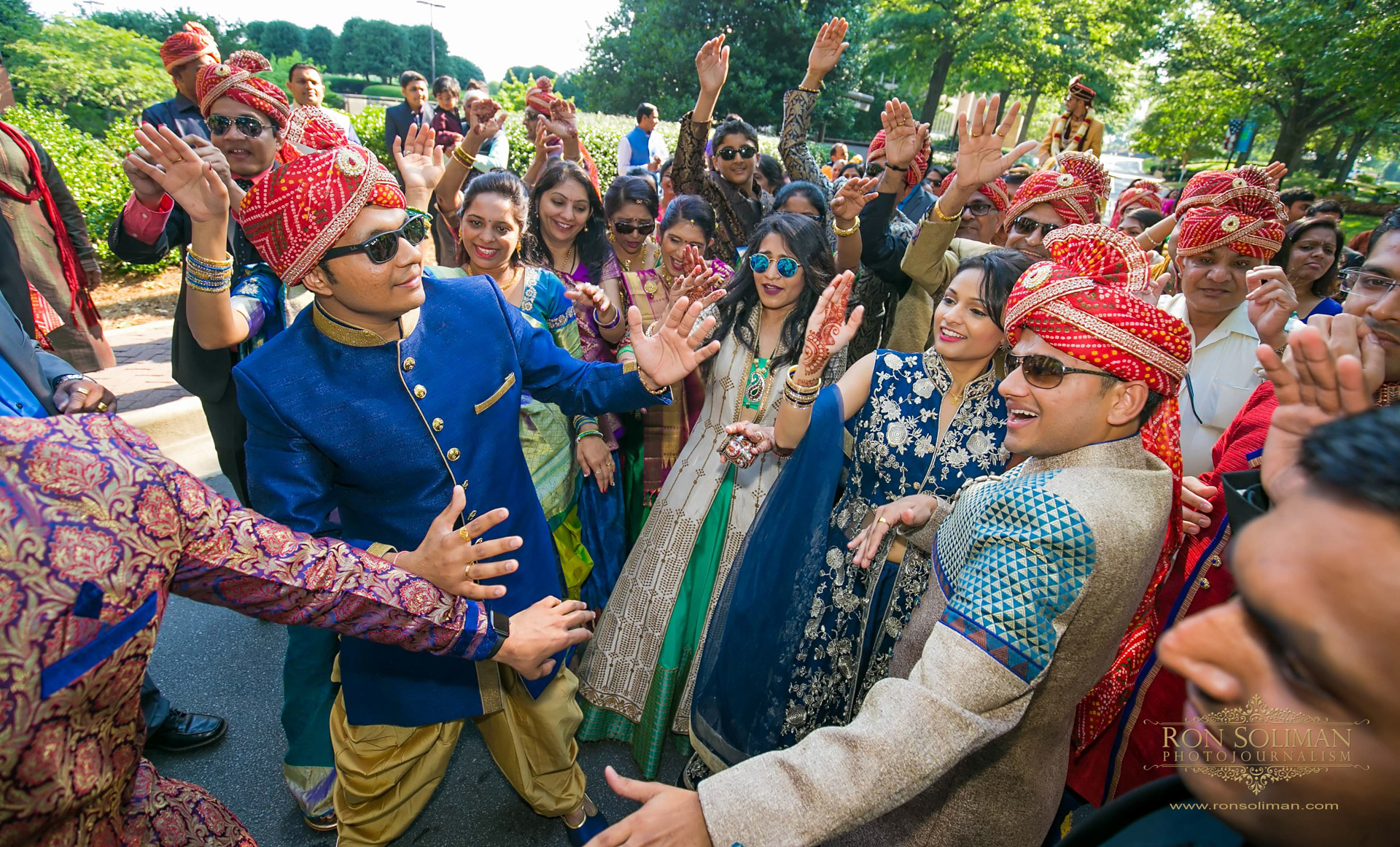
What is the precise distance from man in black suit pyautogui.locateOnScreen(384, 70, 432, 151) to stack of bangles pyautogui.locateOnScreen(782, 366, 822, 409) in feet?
21.6

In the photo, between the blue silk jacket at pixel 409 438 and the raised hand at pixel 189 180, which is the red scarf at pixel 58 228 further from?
the blue silk jacket at pixel 409 438

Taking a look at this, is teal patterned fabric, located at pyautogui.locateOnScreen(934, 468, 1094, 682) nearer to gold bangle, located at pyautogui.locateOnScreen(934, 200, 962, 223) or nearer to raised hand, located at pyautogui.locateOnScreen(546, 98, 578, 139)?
gold bangle, located at pyautogui.locateOnScreen(934, 200, 962, 223)

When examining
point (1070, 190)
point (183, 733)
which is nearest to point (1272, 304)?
point (1070, 190)

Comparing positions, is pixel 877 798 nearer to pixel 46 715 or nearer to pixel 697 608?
pixel 46 715

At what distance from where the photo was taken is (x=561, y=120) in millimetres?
4703

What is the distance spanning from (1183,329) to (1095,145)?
5.09 meters

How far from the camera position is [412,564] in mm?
1479

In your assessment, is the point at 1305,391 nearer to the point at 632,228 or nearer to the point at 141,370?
the point at 632,228

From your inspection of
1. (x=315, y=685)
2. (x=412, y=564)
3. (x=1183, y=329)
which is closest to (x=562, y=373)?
(x=412, y=564)

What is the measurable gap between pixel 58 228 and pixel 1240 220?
19.0ft

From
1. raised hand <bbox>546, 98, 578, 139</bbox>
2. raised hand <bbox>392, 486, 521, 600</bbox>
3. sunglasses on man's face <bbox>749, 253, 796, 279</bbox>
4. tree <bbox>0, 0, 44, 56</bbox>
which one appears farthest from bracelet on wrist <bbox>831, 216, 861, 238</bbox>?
tree <bbox>0, 0, 44, 56</bbox>

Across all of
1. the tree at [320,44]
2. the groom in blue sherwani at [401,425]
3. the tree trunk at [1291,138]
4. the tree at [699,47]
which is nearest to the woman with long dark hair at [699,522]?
the groom in blue sherwani at [401,425]

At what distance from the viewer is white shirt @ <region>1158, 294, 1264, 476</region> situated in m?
2.83

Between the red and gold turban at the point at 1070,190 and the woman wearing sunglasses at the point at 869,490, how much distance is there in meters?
1.51
